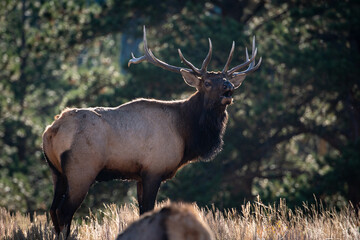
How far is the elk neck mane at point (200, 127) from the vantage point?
7199 mm

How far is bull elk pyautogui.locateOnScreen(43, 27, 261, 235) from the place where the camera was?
20.0 ft

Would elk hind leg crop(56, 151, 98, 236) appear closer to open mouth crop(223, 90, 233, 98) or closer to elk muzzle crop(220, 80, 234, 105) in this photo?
elk muzzle crop(220, 80, 234, 105)

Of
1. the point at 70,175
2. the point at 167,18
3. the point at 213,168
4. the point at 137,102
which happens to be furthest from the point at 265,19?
the point at 70,175

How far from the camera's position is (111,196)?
14148mm

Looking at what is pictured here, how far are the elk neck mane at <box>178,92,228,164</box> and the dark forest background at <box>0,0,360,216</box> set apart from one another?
19.4ft

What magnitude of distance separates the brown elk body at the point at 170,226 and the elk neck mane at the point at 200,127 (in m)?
2.84

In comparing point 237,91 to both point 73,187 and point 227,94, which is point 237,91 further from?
point 73,187

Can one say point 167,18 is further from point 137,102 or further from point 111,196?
point 137,102

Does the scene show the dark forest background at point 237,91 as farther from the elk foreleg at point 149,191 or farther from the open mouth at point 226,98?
the elk foreleg at point 149,191

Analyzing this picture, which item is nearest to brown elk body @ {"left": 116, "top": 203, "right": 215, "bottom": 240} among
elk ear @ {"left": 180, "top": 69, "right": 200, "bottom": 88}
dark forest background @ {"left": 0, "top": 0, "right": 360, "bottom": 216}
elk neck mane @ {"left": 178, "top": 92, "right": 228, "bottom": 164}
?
elk neck mane @ {"left": 178, "top": 92, "right": 228, "bottom": 164}

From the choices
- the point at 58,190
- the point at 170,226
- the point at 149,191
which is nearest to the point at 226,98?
the point at 149,191

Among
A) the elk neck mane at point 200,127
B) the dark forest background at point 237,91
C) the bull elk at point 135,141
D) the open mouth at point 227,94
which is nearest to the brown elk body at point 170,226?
the bull elk at point 135,141

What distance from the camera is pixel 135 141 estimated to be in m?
6.57

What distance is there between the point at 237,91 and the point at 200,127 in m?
6.97
